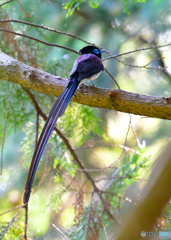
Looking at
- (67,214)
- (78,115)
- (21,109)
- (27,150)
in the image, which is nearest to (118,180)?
(67,214)

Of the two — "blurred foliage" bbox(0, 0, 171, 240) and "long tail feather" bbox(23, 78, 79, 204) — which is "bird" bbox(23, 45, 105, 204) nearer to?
"long tail feather" bbox(23, 78, 79, 204)

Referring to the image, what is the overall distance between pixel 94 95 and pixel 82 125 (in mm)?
671

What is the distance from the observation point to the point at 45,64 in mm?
1690

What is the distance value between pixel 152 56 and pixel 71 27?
675 millimetres

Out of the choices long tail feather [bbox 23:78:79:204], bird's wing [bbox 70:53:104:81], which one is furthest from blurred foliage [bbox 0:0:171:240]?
long tail feather [bbox 23:78:79:204]

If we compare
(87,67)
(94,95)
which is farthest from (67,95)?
(87,67)

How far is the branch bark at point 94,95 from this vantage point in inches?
34.6

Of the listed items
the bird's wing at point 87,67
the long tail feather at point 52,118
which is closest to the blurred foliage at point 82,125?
the bird's wing at point 87,67

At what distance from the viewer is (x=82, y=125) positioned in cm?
167

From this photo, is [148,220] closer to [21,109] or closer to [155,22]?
[21,109]

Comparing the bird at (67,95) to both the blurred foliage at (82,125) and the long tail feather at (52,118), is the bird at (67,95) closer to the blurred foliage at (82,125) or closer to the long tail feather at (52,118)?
the long tail feather at (52,118)

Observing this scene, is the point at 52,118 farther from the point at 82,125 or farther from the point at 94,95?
the point at 82,125

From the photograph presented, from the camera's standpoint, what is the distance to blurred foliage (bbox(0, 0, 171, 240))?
138 centimetres

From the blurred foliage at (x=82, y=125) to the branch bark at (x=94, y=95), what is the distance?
0.38 meters
